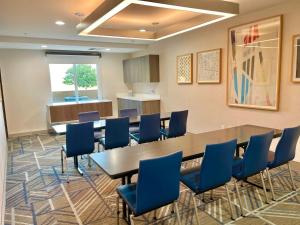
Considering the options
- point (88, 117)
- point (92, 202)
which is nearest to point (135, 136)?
point (88, 117)

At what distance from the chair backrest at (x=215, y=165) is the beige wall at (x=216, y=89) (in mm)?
2094

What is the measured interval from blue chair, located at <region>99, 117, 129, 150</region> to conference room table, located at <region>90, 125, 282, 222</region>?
41.1 inches

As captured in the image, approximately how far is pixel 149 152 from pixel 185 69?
12.0 ft

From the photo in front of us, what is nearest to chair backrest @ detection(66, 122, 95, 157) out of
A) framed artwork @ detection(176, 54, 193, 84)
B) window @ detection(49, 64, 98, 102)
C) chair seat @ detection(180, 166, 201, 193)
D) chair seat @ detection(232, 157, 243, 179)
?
chair seat @ detection(180, 166, 201, 193)

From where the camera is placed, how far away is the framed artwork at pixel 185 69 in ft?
17.5

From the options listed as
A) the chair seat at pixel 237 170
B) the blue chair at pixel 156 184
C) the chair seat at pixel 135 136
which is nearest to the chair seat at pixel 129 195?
the blue chair at pixel 156 184

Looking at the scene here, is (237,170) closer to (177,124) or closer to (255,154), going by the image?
(255,154)

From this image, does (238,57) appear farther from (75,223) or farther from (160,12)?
(75,223)

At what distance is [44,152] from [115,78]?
3.87 m

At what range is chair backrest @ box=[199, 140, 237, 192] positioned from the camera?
6.35 feet

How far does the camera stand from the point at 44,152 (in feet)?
15.5

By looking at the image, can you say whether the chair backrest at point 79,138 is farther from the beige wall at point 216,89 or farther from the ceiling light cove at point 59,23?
the beige wall at point 216,89

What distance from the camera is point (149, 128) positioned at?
373 cm

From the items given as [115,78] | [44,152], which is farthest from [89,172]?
[115,78]
